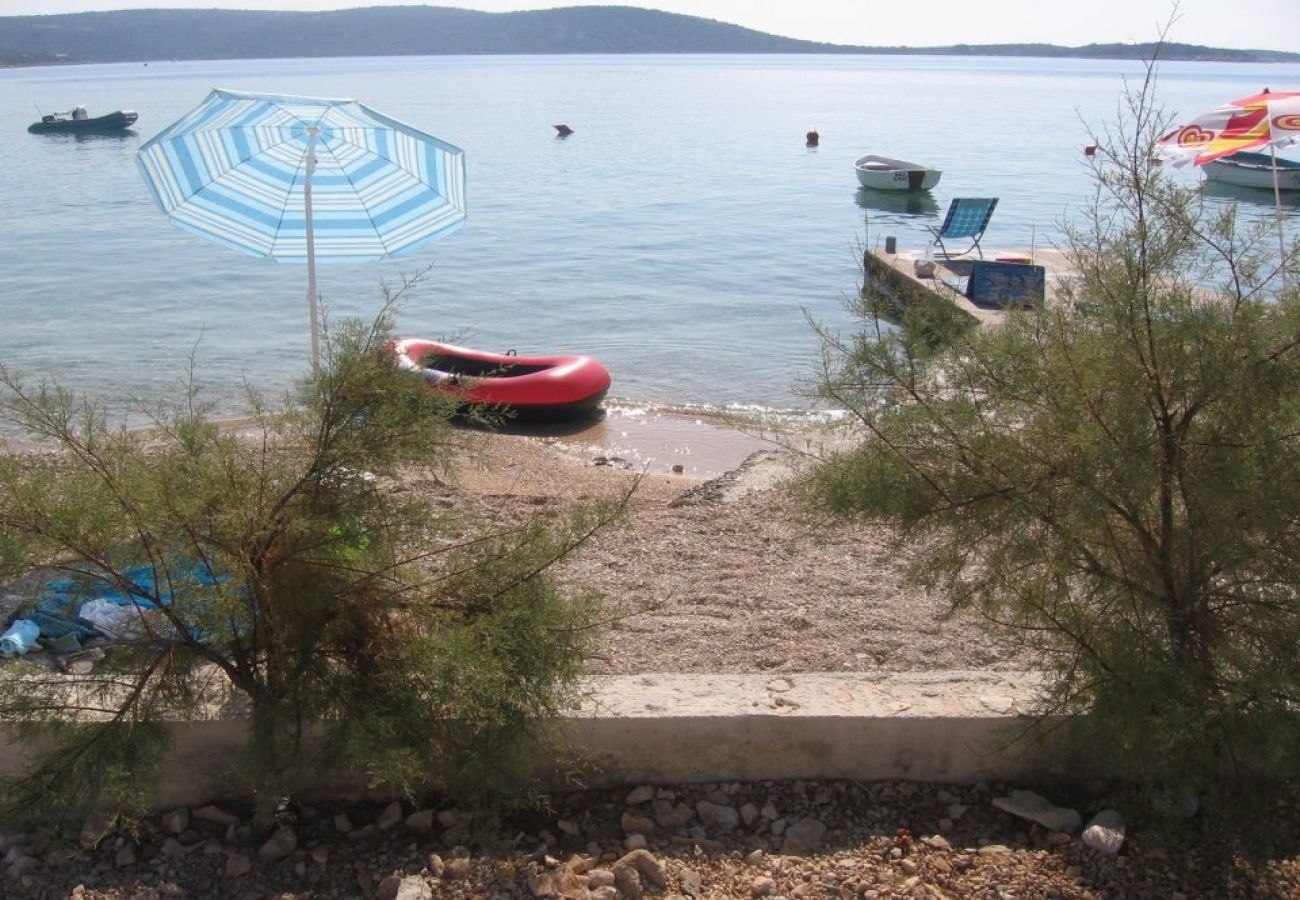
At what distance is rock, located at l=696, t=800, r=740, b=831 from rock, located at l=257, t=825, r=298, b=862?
1147 mm

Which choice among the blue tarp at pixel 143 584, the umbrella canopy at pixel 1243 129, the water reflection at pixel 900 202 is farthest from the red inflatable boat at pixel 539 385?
the water reflection at pixel 900 202

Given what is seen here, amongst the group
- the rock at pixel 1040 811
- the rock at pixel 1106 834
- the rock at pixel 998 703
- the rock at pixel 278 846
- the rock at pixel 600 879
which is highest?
the rock at pixel 998 703

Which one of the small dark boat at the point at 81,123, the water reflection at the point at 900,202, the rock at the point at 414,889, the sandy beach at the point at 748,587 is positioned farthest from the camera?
the small dark boat at the point at 81,123

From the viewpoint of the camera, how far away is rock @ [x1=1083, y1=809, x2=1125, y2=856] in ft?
11.0

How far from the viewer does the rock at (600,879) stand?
3236mm

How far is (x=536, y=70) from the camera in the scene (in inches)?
5482

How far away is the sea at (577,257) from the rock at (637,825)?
4.87 ft

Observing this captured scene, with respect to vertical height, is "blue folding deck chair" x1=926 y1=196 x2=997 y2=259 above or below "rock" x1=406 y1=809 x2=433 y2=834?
above

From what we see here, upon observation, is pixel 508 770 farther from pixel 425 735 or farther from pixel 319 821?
pixel 319 821

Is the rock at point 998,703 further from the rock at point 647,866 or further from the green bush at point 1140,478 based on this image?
the rock at point 647,866

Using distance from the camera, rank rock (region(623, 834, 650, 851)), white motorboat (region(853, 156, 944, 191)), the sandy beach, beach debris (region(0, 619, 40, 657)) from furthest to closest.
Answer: white motorboat (region(853, 156, 944, 191)) < the sandy beach < beach debris (region(0, 619, 40, 657)) < rock (region(623, 834, 650, 851))

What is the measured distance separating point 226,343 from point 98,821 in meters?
14.7

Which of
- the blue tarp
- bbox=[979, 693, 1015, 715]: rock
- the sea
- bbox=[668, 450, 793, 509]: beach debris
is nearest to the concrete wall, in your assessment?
bbox=[979, 693, 1015, 715]: rock

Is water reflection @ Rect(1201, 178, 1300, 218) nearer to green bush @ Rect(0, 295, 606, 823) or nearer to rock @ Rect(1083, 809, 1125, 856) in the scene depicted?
rock @ Rect(1083, 809, 1125, 856)
